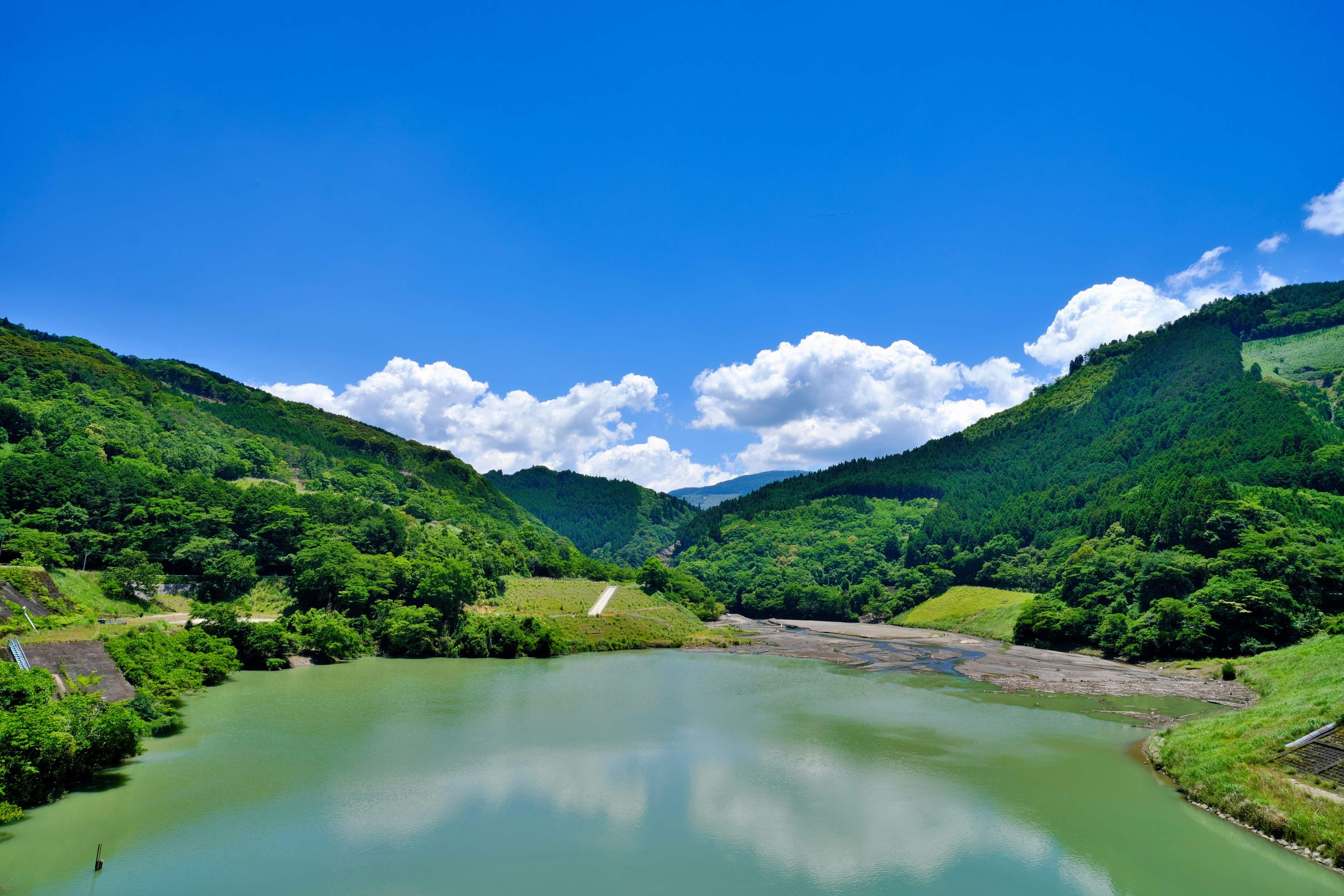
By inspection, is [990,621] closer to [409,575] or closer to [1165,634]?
[1165,634]

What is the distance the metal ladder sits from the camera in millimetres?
23328

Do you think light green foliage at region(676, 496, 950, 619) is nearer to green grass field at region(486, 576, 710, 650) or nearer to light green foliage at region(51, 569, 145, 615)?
green grass field at region(486, 576, 710, 650)

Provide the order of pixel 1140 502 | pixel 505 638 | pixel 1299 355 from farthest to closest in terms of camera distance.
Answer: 1. pixel 1299 355
2. pixel 1140 502
3. pixel 505 638

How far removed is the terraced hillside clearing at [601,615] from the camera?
58.9 meters

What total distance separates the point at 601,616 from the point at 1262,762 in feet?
166

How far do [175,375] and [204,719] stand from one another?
154m

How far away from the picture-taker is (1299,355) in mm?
122438

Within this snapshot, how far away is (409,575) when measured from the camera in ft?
181

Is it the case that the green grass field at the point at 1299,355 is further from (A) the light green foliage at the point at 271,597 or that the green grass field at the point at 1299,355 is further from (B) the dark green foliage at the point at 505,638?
(A) the light green foliage at the point at 271,597

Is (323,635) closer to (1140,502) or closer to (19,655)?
(19,655)

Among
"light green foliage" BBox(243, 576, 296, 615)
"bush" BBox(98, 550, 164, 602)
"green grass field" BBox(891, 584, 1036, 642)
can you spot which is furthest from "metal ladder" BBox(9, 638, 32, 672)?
"green grass field" BBox(891, 584, 1036, 642)

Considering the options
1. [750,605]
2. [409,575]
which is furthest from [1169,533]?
[409,575]

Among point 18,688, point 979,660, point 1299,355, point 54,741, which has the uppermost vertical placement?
point 1299,355

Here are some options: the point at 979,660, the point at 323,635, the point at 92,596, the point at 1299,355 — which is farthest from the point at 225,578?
the point at 1299,355
